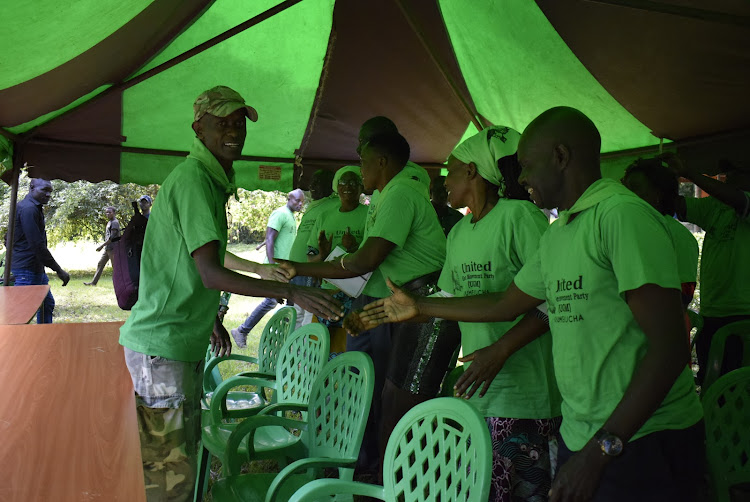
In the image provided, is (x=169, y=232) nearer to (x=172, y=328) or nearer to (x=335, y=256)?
(x=172, y=328)

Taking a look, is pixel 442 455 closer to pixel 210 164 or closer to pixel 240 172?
pixel 210 164

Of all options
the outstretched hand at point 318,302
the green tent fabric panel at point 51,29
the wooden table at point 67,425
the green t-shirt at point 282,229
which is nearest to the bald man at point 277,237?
the green t-shirt at point 282,229

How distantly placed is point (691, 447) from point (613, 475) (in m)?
0.22

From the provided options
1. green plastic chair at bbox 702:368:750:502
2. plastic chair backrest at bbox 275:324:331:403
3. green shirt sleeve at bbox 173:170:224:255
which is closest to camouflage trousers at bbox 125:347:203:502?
green shirt sleeve at bbox 173:170:224:255

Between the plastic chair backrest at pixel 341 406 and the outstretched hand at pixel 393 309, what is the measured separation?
6.6 inches

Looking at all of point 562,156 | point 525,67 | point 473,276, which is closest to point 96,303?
point 525,67

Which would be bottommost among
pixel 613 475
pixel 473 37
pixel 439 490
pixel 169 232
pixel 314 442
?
pixel 314 442

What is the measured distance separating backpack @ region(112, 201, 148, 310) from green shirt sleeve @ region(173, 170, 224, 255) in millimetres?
1175

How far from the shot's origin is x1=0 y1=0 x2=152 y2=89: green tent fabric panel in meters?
2.77

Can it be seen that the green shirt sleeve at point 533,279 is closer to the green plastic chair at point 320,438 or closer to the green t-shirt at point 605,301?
the green t-shirt at point 605,301

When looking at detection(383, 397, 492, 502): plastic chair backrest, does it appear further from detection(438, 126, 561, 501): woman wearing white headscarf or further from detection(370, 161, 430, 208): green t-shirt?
detection(370, 161, 430, 208): green t-shirt

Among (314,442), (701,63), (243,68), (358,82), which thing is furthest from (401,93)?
(314,442)

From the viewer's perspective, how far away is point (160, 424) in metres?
2.28

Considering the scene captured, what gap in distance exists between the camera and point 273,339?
430 centimetres
